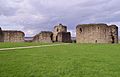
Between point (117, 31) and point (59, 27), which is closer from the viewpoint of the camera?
point (117, 31)

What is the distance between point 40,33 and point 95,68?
1619 inches

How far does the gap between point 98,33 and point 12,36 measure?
15637mm

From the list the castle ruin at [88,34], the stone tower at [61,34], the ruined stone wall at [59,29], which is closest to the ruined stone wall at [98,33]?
the castle ruin at [88,34]

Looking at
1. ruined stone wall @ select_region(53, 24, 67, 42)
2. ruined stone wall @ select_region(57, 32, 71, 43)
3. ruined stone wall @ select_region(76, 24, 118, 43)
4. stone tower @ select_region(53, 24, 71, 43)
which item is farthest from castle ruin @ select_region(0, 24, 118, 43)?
ruined stone wall @ select_region(53, 24, 67, 42)

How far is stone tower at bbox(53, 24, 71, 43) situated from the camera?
5384cm

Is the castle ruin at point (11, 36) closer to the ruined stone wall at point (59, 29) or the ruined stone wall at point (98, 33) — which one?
the ruined stone wall at point (59, 29)

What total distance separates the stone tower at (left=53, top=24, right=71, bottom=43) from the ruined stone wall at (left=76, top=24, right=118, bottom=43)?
4.33 m

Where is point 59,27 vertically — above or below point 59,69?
above

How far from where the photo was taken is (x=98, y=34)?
48.7 metres

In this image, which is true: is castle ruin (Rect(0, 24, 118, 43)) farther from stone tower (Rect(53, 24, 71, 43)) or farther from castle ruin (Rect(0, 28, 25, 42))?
stone tower (Rect(53, 24, 71, 43))

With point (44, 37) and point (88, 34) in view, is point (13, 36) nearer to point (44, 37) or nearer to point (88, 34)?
point (44, 37)

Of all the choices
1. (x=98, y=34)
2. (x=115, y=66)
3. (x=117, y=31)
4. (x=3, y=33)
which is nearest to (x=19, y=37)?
(x=3, y=33)

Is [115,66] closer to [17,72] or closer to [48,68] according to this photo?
[48,68]

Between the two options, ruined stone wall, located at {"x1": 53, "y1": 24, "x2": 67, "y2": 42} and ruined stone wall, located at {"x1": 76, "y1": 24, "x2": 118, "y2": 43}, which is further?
ruined stone wall, located at {"x1": 53, "y1": 24, "x2": 67, "y2": 42}
